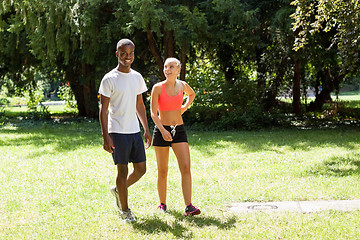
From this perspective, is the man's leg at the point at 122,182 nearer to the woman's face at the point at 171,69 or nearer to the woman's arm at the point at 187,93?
the woman's arm at the point at 187,93

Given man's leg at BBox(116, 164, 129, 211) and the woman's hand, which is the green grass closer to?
man's leg at BBox(116, 164, 129, 211)

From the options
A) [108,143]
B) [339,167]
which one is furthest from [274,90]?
[108,143]

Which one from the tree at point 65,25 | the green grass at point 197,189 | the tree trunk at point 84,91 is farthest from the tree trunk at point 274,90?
the tree trunk at point 84,91

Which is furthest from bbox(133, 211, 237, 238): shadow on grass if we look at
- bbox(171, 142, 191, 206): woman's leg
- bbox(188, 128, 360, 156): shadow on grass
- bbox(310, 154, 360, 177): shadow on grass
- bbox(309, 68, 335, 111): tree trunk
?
bbox(309, 68, 335, 111): tree trunk

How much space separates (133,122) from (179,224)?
124cm

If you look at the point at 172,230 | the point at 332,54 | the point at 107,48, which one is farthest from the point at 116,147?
the point at 107,48

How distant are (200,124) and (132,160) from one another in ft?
39.0

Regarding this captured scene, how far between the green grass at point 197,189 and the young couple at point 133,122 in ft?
1.45

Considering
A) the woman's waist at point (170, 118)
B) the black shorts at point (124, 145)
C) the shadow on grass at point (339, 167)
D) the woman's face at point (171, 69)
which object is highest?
the woman's face at point (171, 69)

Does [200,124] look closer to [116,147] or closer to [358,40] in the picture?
[358,40]

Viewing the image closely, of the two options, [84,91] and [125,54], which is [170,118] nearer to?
[125,54]

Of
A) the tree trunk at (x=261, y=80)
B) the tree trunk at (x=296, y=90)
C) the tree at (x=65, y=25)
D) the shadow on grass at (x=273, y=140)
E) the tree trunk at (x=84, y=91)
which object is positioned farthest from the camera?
the tree trunk at (x=84, y=91)

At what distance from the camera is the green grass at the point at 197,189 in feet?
17.3

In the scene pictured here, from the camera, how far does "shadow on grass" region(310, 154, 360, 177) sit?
8.36 meters
